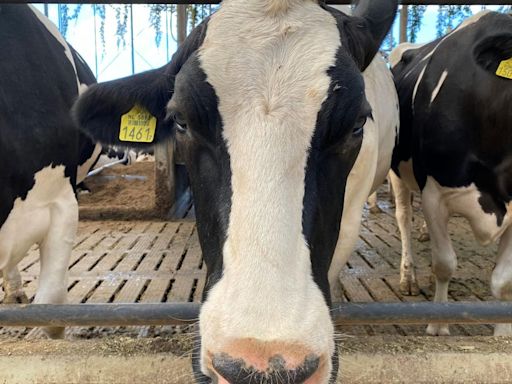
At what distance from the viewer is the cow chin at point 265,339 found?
1.16 meters

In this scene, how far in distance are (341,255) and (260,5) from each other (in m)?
1.45

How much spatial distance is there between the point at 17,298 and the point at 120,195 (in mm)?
3871

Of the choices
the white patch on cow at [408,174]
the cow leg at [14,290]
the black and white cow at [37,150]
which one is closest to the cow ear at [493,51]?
the white patch on cow at [408,174]

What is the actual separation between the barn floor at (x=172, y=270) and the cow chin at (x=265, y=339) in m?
2.22

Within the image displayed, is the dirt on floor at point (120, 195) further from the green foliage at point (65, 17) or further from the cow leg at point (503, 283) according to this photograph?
the cow leg at point (503, 283)

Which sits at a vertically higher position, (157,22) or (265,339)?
(265,339)

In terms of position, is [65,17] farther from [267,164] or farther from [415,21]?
[267,164]

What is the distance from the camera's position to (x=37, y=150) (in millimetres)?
2467

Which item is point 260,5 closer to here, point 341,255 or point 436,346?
point 341,255

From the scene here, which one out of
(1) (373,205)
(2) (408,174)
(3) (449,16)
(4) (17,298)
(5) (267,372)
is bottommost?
(1) (373,205)

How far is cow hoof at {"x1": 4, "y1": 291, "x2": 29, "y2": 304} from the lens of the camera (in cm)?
392

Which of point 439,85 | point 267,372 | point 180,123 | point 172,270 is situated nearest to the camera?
point 267,372

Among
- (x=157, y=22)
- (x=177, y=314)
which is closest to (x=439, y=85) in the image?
(x=177, y=314)

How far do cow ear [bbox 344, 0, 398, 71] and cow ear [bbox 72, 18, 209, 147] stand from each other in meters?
0.72
